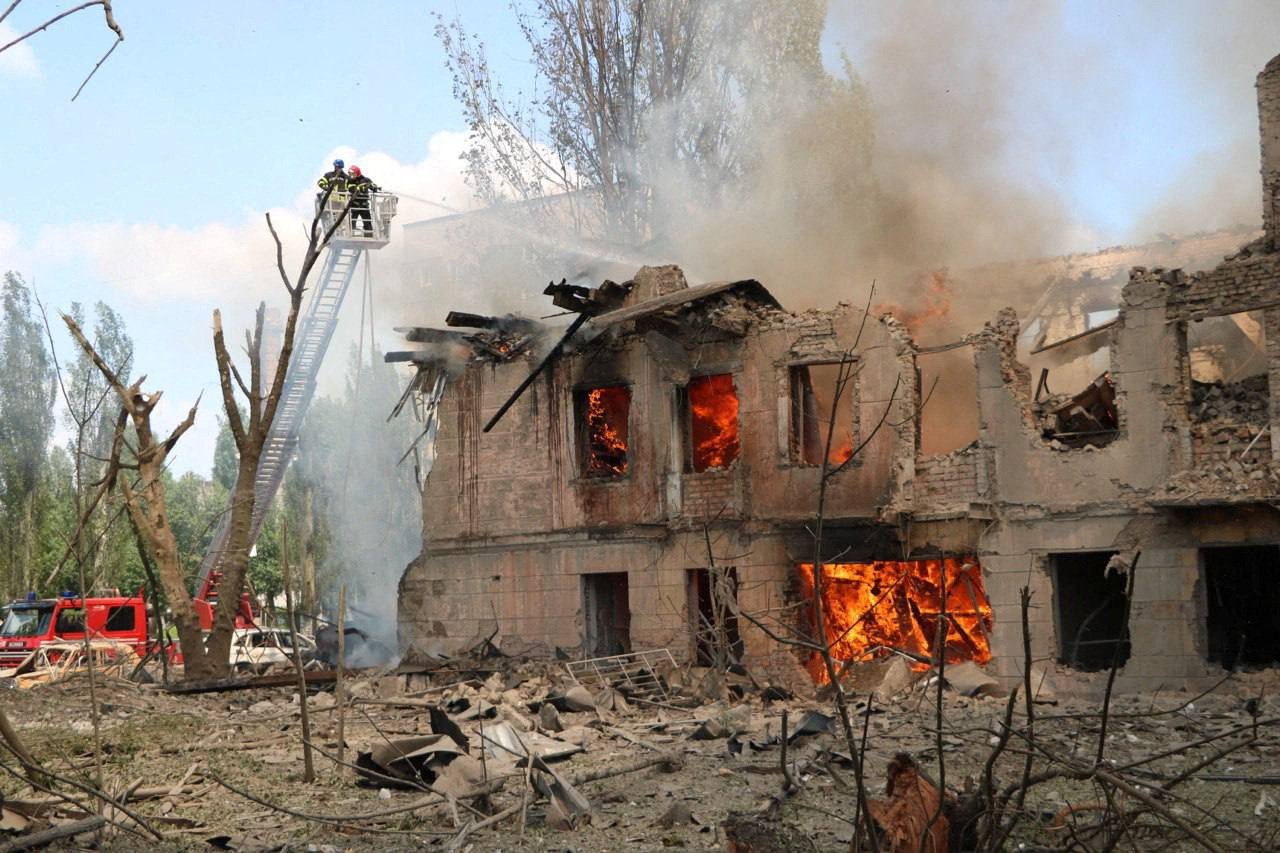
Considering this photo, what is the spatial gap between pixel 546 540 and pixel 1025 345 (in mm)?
13598

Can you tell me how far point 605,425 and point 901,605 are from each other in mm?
5842

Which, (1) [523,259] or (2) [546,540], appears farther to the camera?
Result: (1) [523,259]

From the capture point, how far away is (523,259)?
3130 cm

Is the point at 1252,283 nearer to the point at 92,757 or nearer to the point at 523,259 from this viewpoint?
the point at 92,757

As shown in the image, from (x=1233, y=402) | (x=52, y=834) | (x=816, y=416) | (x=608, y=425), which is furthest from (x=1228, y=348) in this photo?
(x=52, y=834)

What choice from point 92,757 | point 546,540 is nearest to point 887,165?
point 546,540

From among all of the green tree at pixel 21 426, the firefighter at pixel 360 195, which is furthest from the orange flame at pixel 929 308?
the green tree at pixel 21 426

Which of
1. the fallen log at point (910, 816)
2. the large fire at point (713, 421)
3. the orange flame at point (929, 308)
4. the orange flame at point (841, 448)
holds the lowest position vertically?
the fallen log at point (910, 816)

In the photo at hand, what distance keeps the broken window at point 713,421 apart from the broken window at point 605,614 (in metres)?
2.41

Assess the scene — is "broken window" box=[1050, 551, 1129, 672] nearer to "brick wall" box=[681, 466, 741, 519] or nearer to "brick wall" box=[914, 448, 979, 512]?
"brick wall" box=[914, 448, 979, 512]

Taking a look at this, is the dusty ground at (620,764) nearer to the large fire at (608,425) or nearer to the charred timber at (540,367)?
the charred timber at (540,367)

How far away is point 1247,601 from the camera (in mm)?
18672

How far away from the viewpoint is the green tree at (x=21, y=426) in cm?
3744

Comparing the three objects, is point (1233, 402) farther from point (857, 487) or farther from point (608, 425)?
point (608, 425)
